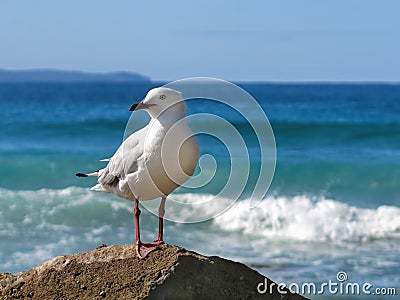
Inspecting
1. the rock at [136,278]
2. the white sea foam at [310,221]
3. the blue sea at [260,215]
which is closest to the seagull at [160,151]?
the rock at [136,278]

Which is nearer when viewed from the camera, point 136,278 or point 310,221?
point 136,278

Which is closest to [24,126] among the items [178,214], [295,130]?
[295,130]

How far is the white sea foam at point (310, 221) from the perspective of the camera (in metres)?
11.9

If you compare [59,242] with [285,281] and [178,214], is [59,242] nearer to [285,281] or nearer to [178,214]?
[178,214]

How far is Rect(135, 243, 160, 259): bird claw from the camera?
5.08 m

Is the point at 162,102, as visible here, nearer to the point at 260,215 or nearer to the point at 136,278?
the point at 136,278

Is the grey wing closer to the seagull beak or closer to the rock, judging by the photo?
the seagull beak

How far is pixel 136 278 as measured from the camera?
4.91m

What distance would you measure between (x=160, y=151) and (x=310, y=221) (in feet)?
26.5

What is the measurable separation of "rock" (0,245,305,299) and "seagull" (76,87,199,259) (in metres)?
0.15

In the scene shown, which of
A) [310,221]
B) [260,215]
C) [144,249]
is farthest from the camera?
[260,215]

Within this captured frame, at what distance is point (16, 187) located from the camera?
16203 millimetres

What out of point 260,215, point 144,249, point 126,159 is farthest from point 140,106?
point 260,215

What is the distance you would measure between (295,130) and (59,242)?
17.2 m
